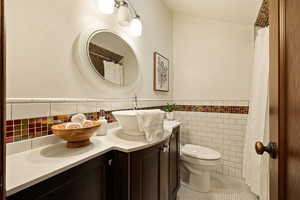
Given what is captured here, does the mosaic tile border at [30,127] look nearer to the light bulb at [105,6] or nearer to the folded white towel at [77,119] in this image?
the folded white towel at [77,119]

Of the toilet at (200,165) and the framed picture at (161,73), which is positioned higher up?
the framed picture at (161,73)

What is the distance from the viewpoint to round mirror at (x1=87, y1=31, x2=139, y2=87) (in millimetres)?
1146

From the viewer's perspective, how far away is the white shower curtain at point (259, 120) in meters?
1.34

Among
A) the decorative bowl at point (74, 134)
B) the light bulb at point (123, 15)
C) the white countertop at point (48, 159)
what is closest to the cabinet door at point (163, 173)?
the white countertop at point (48, 159)

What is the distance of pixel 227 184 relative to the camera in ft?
6.02

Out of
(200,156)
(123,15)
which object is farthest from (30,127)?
(200,156)

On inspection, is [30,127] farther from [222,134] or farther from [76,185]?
[222,134]

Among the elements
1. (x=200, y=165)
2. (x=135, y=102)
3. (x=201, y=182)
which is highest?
(x=135, y=102)

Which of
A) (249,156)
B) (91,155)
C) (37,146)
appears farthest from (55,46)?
(249,156)

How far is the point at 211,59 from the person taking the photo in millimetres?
2166

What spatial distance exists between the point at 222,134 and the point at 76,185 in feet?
6.66

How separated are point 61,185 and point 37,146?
37 cm

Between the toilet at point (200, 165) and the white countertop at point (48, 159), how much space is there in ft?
3.10

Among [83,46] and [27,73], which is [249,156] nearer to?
[83,46]
